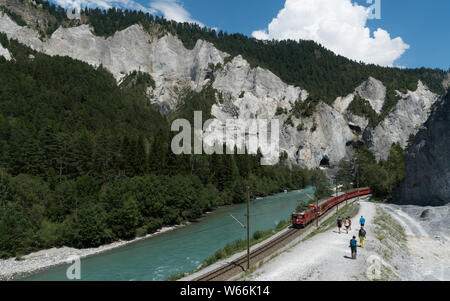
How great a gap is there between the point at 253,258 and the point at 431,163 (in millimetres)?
38168

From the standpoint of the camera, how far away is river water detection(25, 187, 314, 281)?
96.9 feet

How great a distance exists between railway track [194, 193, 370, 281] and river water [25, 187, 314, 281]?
6686mm

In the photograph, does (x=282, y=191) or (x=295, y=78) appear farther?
(x=295, y=78)

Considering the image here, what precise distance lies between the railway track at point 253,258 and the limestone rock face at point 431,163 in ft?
72.3

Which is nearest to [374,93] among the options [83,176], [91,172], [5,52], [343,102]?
[343,102]

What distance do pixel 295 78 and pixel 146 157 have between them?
500ft

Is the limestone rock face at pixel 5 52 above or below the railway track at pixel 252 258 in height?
above

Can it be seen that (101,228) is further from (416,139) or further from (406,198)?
(416,139)

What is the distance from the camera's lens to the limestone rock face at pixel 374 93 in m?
178

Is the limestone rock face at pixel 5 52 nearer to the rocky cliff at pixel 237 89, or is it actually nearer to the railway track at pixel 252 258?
the rocky cliff at pixel 237 89

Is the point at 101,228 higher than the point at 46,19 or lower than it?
lower

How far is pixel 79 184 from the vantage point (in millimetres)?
49938

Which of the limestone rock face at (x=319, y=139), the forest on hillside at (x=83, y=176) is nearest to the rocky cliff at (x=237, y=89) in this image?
the limestone rock face at (x=319, y=139)
